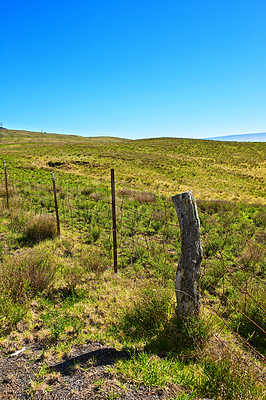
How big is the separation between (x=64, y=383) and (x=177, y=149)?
5647 cm

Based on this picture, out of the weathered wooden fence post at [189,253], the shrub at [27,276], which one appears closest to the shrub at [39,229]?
the shrub at [27,276]

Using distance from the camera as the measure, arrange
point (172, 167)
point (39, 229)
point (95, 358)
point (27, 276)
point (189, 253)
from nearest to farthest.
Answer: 1. point (95, 358)
2. point (189, 253)
3. point (27, 276)
4. point (39, 229)
5. point (172, 167)

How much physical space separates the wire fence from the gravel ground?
1247mm

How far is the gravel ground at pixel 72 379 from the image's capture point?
6.79ft

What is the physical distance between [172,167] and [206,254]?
33.9m

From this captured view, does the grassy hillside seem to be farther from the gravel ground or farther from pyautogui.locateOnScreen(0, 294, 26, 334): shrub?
the gravel ground

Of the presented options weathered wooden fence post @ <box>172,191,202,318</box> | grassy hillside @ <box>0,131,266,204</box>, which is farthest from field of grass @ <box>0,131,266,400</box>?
grassy hillside @ <box>0,131,266,204</box>

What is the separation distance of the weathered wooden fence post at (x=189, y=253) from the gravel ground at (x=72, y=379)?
0.90 m

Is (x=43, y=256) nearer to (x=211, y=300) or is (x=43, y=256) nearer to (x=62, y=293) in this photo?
(x=62, y=293)

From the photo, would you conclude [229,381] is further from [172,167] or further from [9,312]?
[172,167]

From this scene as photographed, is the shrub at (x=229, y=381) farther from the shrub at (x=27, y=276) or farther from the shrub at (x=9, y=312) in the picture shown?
the shrub at (x=27, y=276)

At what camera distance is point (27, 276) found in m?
3.77

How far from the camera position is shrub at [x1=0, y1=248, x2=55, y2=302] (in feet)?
11.6

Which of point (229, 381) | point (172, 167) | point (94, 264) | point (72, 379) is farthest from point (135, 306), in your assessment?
point (172, 167)
